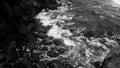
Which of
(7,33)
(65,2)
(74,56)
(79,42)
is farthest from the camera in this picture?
(65,2)

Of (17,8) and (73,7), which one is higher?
(17,8)

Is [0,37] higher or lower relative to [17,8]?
lower

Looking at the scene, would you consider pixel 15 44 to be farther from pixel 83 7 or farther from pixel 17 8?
pixel 83 7

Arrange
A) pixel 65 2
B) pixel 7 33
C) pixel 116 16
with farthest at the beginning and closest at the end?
pixel 65 2, pixel 116 16, pixel 7 33

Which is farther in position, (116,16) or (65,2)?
(65,2)

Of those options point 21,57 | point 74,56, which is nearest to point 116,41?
point 74,56

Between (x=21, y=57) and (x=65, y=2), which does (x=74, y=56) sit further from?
(x=65, y=2)

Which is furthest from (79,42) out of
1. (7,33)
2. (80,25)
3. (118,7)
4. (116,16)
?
(118,7)

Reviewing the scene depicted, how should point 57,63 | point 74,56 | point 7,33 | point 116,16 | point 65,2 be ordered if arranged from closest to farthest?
point 57,63
point 74,56
point 7,33
point 116,16
point 65,2

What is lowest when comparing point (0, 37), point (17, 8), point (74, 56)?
point (74, 56)
